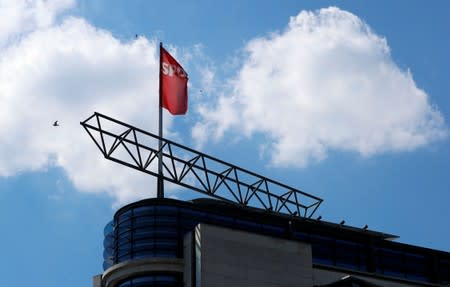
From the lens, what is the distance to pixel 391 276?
285 feet

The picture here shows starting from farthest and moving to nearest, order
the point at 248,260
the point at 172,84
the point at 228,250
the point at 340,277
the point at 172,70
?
1. the point at 172,70
2. the point at 172,84
3. the point at 340,277
4. the point at 248,260
5. the point at 228,250

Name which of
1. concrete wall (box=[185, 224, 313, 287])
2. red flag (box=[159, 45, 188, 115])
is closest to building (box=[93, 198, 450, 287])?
concrete wall (box=[185, 224, 313, 287])

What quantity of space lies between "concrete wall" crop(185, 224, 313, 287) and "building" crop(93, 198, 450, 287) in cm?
8

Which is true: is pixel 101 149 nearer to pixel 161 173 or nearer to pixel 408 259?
pixel 161 173

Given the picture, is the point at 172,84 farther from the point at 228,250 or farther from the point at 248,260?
the point at 248,260

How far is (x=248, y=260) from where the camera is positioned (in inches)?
2997

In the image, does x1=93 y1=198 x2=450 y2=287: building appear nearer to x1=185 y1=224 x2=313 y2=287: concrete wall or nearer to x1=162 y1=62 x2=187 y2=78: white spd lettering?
Result: x1=185 y1=224 x2=313 y2=287: concrete wall

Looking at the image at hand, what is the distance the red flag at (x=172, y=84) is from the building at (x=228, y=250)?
29.9 ft

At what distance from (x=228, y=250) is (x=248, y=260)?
6.42 feet

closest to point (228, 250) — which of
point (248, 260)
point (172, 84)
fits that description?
point (248, 260)

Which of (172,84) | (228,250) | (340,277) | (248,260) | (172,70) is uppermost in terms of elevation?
(172,70)

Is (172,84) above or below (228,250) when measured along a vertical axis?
above

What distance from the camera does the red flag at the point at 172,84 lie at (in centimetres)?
8750

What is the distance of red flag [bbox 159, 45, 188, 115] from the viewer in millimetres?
87500
